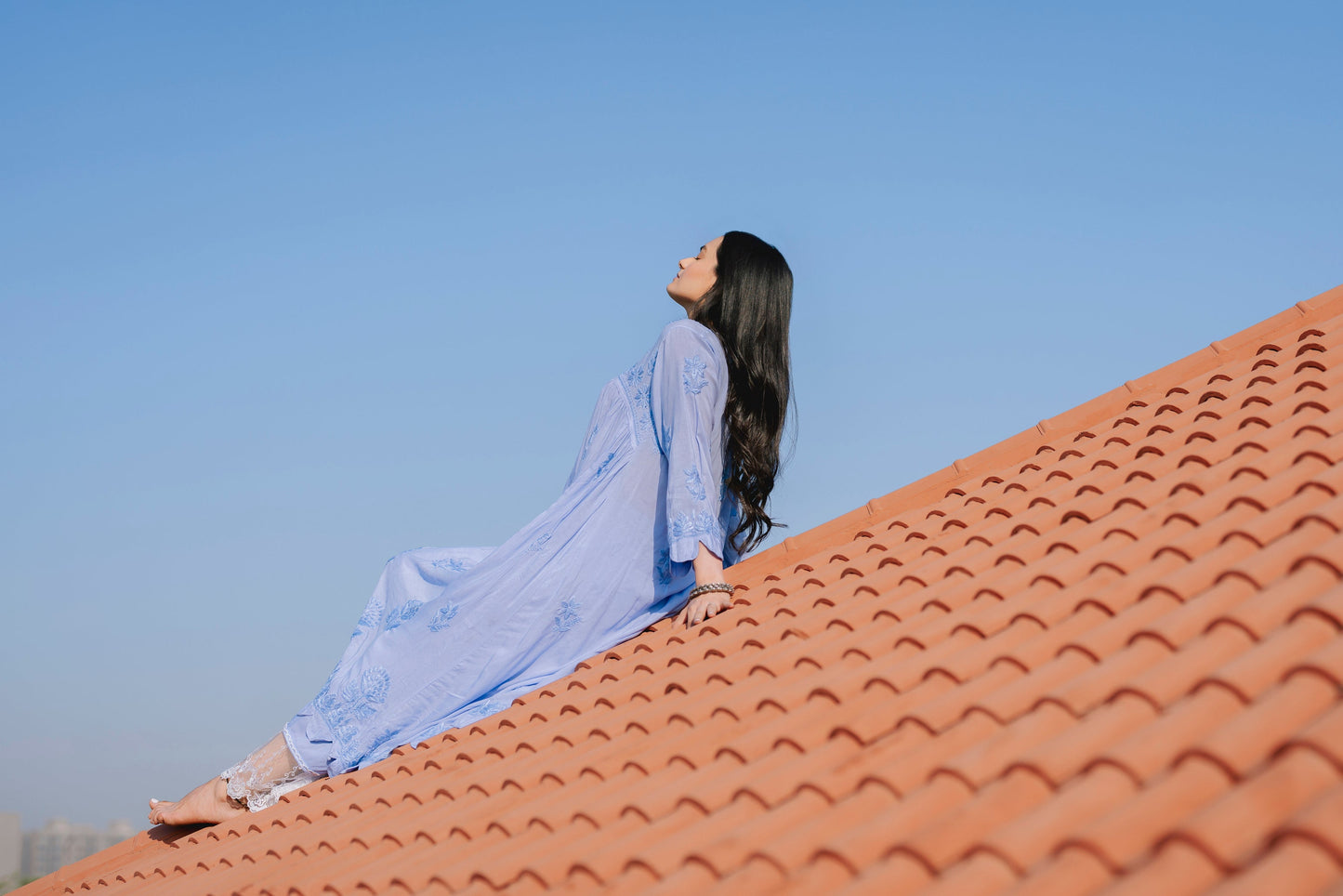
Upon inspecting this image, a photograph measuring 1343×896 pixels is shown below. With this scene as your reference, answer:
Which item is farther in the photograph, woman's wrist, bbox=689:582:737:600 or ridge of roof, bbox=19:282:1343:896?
woman's wrist, bbox=689:582:737:600

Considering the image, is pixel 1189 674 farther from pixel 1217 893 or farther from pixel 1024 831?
pixel 1217 893

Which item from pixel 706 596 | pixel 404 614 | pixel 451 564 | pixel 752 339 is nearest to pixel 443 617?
pixel 404 614

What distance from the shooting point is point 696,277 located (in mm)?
4438

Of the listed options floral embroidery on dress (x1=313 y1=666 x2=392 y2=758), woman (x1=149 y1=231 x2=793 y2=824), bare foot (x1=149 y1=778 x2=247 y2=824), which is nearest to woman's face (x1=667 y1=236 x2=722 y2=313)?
woman (x1=149 y1=231 x2=793 y2=824)

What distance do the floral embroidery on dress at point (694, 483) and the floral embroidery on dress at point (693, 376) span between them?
0.29m

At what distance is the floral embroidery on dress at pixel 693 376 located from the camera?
165 inches

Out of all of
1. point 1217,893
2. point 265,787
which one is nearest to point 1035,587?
point 1217,893

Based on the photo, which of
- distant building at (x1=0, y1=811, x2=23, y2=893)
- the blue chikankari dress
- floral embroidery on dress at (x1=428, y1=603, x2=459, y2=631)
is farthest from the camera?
distant building at (x1=0, y1=811, x2=23, y2=893)

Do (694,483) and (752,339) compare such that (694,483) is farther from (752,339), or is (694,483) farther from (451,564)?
(451,564)

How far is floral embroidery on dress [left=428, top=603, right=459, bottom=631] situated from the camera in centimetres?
425

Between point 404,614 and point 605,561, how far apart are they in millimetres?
831

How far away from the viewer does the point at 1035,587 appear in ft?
9.66

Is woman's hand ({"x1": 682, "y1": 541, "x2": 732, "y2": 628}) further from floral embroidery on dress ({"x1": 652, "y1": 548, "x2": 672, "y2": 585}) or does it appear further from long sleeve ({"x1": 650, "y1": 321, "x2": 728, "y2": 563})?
floral embroidery on dress ({"x1": 652, "y1": 548, "x2": 672, "y2": 585})

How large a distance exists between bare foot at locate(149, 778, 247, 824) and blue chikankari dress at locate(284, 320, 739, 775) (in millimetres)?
313
